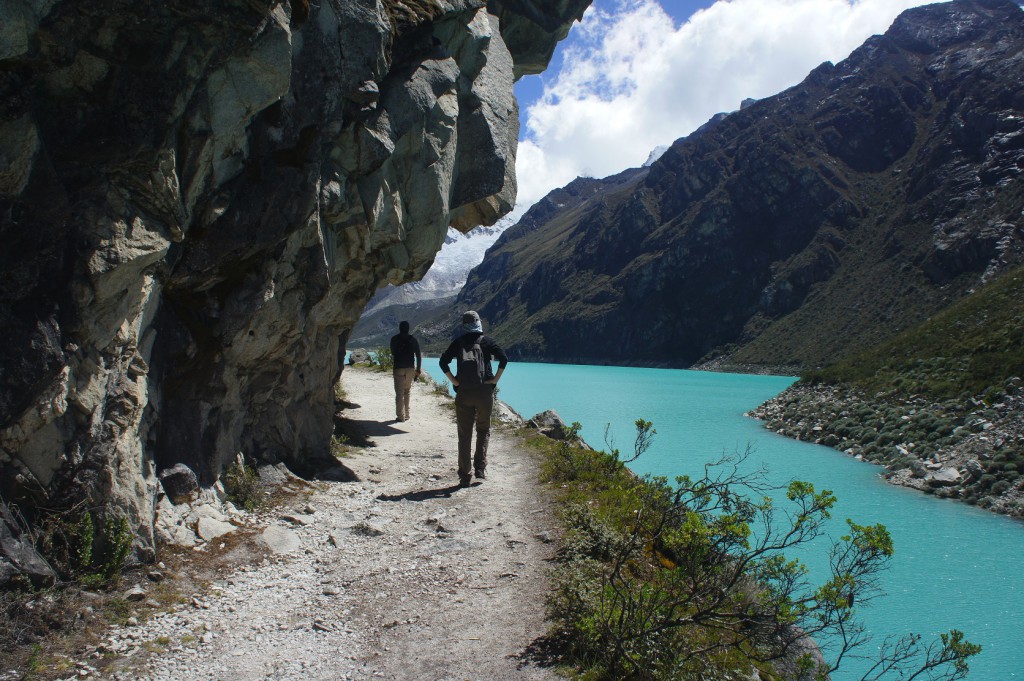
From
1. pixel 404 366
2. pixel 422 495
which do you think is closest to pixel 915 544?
pixel 422 495

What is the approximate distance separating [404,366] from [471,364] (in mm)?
7305

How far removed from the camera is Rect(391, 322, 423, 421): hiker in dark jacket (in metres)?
16.8

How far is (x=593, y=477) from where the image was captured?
1080 centimetres

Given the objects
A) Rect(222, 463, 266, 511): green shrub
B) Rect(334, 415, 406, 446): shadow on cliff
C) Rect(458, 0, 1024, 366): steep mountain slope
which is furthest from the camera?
Rect(458, 0, 1024, 366): steep mountain slope

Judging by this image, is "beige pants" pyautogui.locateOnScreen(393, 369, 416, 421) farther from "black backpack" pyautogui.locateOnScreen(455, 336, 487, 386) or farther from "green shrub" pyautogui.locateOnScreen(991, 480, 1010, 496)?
"green shrub" pyautogui.locateOnScreen(991, 480, 1010, 496)

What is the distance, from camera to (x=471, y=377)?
988 centimetres

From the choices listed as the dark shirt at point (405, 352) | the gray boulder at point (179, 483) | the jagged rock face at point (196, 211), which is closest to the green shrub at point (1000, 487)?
the dark shirt at point (405, 352)

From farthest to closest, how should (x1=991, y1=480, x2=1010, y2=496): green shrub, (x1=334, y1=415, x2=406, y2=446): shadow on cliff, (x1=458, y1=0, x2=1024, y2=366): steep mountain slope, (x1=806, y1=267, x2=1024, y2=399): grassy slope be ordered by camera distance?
Answer: (x1=458, y1=0, x2=1024, y2=366): steep mountain slope, (x1=806, y1=267, x2=1024, y2=399): grassy slope, (x1=991, y1=480, x2=1010, y2=496): green shrub, (x1=334, y1=415, x2=406, y2=446): shadow on cliff

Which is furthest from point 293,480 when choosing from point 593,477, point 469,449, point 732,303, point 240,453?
point 732,303

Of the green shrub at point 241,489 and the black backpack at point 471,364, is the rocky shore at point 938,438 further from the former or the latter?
the green shrub at point 241,489

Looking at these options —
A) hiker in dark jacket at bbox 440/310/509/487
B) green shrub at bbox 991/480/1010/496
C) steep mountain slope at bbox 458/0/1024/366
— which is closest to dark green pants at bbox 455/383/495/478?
hiker in dark jacket at bbox 440/310/509/487

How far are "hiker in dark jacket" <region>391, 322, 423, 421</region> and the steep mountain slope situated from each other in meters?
109

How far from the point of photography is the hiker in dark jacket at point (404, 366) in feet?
55.3

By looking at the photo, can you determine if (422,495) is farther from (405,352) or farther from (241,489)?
(405,352)
